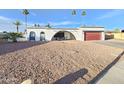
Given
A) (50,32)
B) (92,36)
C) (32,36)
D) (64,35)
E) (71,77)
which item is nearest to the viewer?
(71,77)

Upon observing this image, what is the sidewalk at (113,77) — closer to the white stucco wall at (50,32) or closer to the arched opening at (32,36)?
the arched opening at (32,36)

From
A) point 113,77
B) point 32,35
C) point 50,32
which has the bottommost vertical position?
point 113,77

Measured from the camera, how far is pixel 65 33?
114 feet

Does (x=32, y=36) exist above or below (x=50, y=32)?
below

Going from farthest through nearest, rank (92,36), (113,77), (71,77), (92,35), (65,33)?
(92,35), (92,36), (65,33), (113,77), (71,77)

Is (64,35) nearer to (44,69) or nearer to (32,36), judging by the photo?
(32,36)

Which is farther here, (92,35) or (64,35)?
(92,35)

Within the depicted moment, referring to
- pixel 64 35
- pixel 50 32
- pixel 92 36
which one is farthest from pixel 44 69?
pixel 92 36

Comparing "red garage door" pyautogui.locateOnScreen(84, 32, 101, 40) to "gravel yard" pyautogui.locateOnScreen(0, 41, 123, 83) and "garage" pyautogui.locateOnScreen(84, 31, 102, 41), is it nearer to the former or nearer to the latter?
"garage" pyautogui.locateOnScreen(84, 31, 102, 41)

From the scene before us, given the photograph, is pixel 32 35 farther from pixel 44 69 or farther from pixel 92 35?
pixel 44 69

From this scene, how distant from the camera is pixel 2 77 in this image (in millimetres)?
7727
